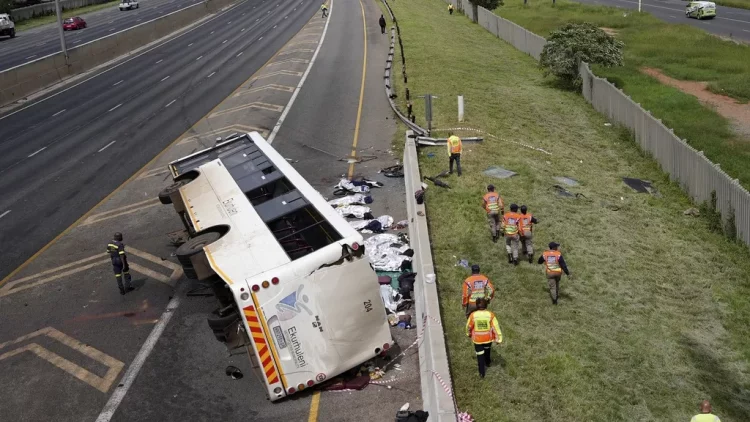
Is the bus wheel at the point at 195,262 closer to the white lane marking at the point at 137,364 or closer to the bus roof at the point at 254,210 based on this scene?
the bus roof at the point at 254,210

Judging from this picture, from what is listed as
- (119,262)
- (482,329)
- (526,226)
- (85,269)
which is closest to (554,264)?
(526,226)

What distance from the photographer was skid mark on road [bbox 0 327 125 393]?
13484mm

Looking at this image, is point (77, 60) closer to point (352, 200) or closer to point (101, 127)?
point (101, 127)

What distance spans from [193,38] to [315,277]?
56.4 metres

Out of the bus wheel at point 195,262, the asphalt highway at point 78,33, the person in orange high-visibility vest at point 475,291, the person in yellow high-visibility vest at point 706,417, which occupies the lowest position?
the person in yellow high-visibility vest at point 706,417

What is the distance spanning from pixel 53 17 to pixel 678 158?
80813mm

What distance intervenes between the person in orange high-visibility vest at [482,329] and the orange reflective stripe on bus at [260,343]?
344 cm

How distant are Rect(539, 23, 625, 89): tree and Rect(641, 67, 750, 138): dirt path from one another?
312 centimetres

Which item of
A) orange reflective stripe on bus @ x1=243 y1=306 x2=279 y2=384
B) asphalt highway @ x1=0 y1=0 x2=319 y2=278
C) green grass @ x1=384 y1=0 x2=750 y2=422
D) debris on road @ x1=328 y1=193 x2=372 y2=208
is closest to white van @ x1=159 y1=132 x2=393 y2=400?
orange reflective stripe on bus @ x1=243 y1=306 x2=279 y2=384

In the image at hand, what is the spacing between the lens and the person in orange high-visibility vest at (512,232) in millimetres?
17359

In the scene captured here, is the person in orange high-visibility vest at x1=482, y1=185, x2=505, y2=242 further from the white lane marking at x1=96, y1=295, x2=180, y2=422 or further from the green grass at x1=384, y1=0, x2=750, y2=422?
the white lane marking at x1=96, y1=295, x2=180, y2=422

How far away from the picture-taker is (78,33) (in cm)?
6906

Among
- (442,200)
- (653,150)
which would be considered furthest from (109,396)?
(653,150)

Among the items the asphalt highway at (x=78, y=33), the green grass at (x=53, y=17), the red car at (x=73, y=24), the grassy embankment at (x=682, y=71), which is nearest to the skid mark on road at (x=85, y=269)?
the grassy embankment at (x=682, y=71)
